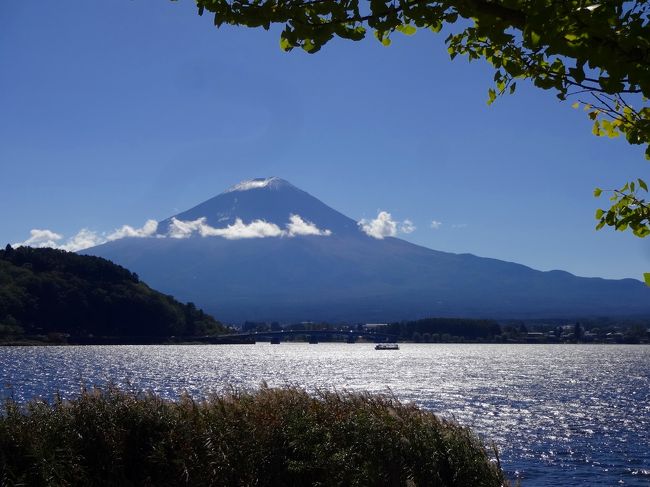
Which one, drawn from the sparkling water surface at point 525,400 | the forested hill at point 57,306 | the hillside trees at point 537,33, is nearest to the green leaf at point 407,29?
the hillside trees at point 537,33

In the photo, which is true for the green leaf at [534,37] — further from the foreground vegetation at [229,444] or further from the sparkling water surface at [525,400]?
the sparkling water surface at [525,400]

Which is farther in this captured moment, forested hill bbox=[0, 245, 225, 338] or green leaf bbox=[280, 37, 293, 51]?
forested hill bbox=[0, 245, 225, 338]

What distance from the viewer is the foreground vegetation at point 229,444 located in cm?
1509

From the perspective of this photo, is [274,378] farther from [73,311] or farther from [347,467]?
[73,311]

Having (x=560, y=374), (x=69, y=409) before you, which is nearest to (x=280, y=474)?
(x=69, y=409)

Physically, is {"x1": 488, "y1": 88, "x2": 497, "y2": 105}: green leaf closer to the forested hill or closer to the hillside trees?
the hillside trees

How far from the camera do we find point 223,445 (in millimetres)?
15953

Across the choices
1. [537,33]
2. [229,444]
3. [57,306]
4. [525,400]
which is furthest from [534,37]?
[57,306]

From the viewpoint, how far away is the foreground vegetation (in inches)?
594

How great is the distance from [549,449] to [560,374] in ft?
258

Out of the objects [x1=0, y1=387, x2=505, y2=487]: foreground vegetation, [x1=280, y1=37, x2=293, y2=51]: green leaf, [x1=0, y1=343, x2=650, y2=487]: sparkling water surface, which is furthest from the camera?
[x1=0, y1=343, x2=650, y2=487]: sparkling water surface

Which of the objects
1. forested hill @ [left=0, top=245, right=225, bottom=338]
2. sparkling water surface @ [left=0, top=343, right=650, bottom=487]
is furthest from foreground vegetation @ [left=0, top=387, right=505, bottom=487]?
forested hill @ [left=0, top=245, right=225, bottom=338]

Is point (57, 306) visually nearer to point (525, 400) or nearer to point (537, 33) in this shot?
point (525, 400)

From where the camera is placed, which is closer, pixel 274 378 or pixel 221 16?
pixel 221 16
